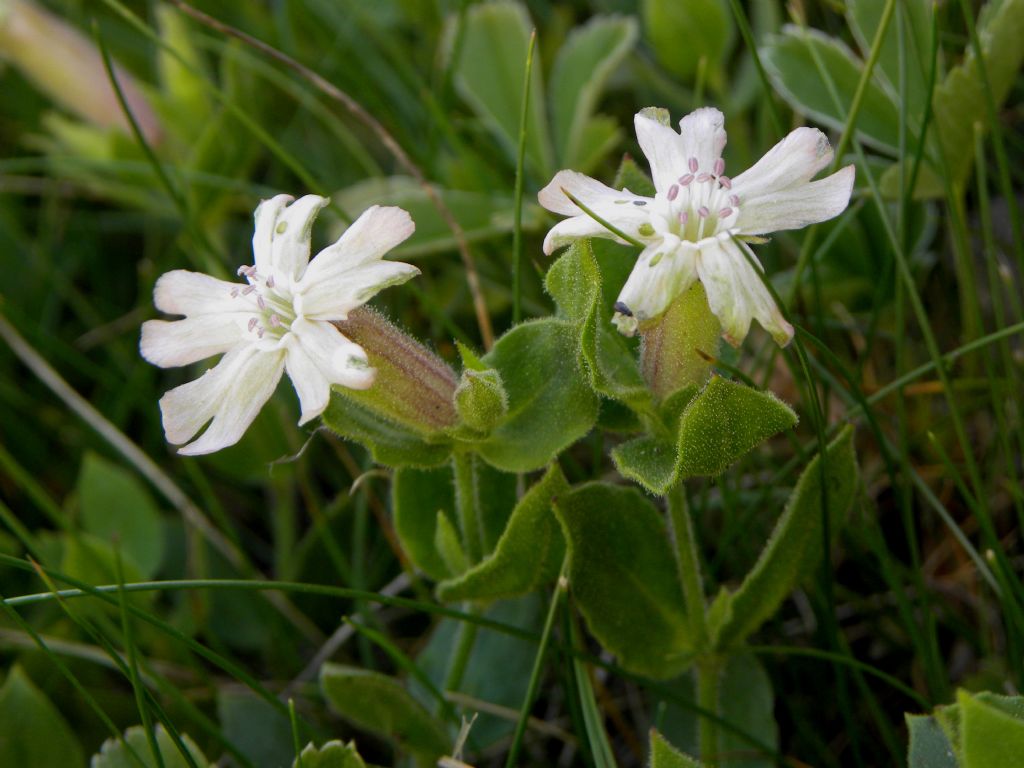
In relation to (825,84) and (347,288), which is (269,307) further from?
(825,84)

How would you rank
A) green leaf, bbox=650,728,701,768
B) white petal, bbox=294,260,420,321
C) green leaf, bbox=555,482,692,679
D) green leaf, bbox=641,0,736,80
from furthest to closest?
green leaf, bbox=641,0,736,80 < green leaf, bbox=555,482,692,679 < white petal, bbox=294,260,420,321 < green leaf, bbox=650,728,701,768

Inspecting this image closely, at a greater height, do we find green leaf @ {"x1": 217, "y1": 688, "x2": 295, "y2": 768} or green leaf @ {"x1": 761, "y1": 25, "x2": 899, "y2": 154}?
green leaf @ {"x1": 761, "y1": 25, "x2": 899, "y2": 154}

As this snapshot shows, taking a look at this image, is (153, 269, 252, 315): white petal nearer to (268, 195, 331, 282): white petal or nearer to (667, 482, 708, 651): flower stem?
(268, 195, 331, 282): white petal

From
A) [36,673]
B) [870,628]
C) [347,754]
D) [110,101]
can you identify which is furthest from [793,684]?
[110,101]

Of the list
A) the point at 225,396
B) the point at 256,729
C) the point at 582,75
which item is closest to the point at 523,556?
the point at 225,396

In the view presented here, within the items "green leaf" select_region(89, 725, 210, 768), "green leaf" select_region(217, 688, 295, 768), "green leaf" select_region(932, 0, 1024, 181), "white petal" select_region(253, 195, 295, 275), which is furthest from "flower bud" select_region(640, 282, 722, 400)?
"green leaf" select_region(217, 688, 295, 768)
